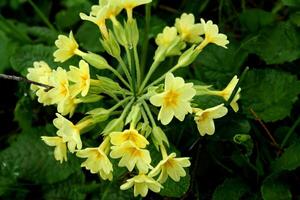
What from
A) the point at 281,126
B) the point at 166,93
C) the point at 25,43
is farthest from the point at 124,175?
the point at 25,43

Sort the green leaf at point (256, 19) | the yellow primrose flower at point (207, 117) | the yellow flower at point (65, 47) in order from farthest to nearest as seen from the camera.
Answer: the green leaf at point (256, 19)
the yellow flower at point (65, 47)
the yellow primrose flower at point (207, 117)

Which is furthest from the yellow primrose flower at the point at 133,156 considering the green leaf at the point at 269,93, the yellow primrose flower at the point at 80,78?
the green leaf at the point at 269,93

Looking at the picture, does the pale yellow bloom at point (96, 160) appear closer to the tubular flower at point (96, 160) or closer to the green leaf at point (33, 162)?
the tubular flower at point (96, 160)

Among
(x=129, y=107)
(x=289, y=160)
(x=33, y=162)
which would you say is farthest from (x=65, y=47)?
(x=289, y=160)

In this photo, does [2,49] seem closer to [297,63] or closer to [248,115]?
[248,115]

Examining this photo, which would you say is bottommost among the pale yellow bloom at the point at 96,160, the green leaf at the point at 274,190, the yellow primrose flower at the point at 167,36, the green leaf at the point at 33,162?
the green leaf at the point at 33,162

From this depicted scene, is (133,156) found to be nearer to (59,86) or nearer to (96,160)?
(96,160)
